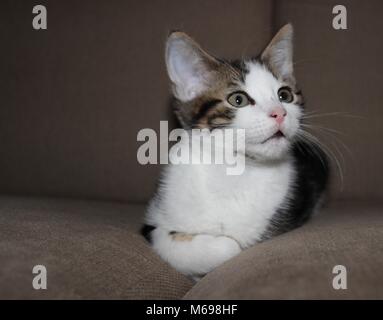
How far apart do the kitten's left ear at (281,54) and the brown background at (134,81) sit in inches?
11.5

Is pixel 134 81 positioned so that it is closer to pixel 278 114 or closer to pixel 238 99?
pixel 238 99

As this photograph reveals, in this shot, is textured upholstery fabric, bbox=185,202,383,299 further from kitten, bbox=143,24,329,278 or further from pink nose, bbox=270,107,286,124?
pink nose, bbox=270,107,286,124

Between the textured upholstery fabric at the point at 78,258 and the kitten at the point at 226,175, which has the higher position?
the kitten at the point at 226,175

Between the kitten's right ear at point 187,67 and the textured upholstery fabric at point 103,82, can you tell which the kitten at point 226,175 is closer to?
the kitten's right ear at point 187,67

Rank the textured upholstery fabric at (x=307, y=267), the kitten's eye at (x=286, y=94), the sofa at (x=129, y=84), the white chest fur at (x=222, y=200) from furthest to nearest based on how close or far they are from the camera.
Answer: the sofa at (x=129, y=84)
the kitten's eye at (x=286, y=94)
the white chest fur at (x=222, y=200)
the textured upholstery fabric at (x=307, y=267)

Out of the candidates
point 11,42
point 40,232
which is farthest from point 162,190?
point 11,42

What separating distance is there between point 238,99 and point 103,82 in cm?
69

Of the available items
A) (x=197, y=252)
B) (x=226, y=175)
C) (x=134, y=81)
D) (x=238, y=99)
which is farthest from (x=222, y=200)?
(x=134, y=81)

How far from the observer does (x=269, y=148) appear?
1.05m

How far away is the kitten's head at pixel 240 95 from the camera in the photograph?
3.39ft

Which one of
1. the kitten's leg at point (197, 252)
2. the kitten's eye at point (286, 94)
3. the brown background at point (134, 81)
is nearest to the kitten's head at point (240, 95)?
the kitten's eye at point (286, 94)

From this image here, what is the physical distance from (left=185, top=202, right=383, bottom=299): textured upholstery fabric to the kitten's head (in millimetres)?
252

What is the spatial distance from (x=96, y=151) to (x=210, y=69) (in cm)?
63
